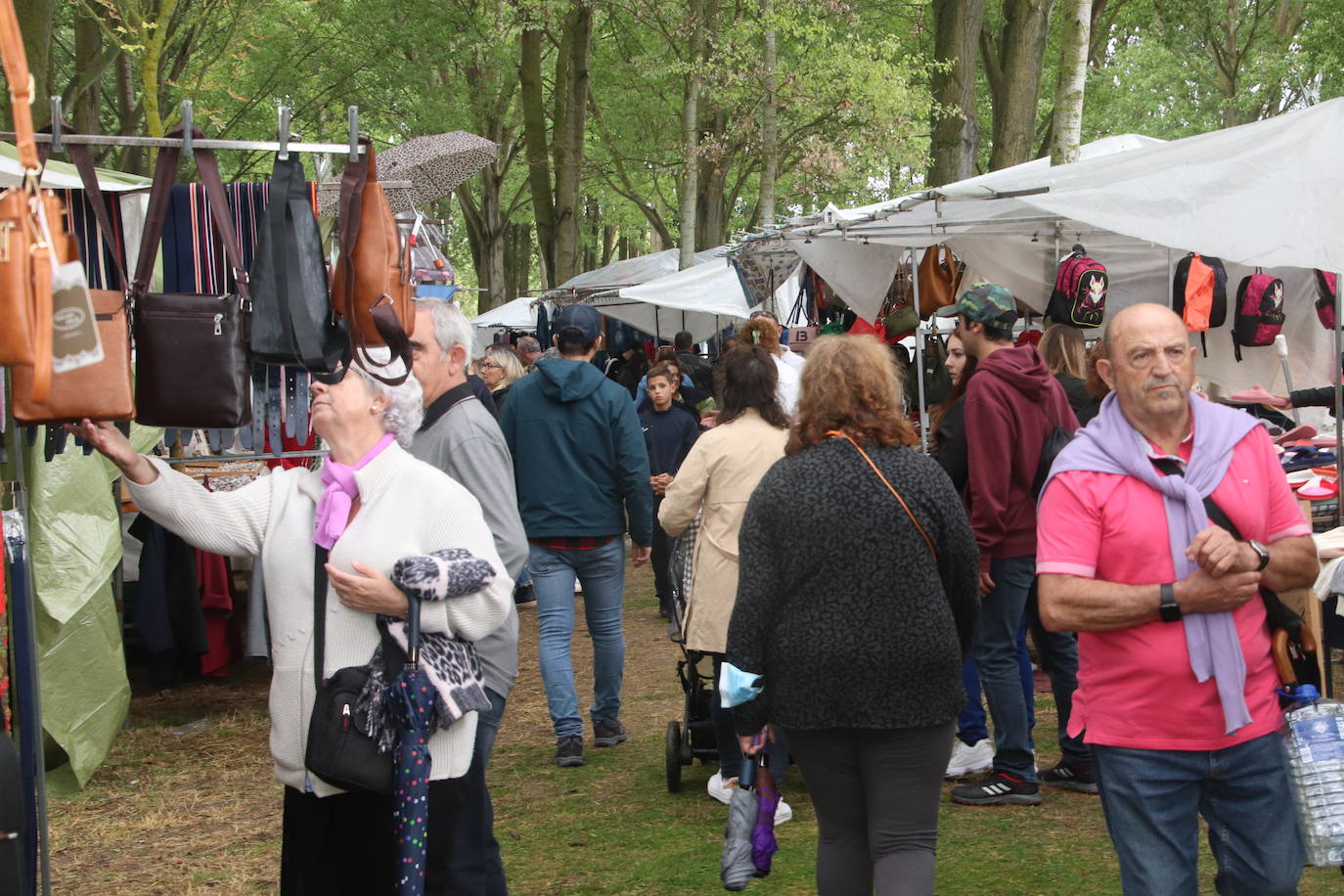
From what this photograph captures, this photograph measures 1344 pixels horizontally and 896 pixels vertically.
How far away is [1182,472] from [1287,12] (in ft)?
86.1

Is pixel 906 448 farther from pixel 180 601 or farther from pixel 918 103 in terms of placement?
pixel 918 103

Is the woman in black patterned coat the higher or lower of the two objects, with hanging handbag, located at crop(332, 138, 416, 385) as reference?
lower

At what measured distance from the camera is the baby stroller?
20.2 ft

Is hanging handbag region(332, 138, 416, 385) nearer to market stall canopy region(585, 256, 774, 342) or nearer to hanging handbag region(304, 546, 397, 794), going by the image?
hanging handbag region(304, 546, 397, 794)

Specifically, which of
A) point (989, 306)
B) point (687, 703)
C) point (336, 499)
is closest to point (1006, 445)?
point (989, 306)

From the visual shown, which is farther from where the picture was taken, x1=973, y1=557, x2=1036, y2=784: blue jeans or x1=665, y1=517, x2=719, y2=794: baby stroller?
x1=665, y1=517, x2=719, y2=794: baby stroller

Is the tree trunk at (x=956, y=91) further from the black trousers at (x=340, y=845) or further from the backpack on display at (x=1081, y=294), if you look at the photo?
the black trousers at (x=340, y=845)

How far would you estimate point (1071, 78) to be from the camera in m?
12.7

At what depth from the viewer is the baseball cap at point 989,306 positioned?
608 centimetres

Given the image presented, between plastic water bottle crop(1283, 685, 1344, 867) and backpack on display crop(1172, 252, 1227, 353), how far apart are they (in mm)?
6935

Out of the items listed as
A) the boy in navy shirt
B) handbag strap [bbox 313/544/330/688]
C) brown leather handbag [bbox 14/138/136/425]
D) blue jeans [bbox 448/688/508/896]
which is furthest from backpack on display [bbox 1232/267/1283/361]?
brown leather handbag [bbox 14/138/136/425]

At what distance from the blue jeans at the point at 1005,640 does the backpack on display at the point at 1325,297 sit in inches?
156

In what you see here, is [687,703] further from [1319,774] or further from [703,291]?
[703,291]

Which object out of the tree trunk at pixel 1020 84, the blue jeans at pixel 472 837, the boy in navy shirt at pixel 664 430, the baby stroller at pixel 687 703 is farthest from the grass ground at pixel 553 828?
the tree trunk at pixel 1020 84
